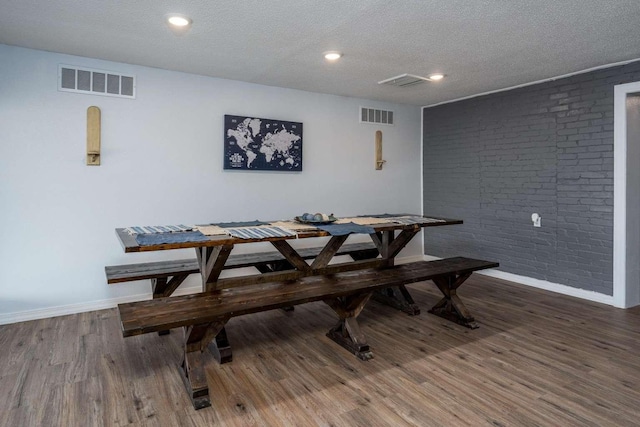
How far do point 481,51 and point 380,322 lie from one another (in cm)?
238

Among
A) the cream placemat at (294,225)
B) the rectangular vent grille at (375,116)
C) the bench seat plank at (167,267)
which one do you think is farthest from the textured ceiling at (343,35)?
the bench seat plank at (167,267)

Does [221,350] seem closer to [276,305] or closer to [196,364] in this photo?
[196,364]

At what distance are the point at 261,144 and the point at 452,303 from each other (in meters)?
2.50

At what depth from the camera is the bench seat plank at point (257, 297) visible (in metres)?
2.09

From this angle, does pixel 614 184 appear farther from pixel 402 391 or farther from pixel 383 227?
pixel 402 391

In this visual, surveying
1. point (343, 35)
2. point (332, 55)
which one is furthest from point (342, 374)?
point (332, 55)

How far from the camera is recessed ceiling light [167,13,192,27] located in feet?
8.55

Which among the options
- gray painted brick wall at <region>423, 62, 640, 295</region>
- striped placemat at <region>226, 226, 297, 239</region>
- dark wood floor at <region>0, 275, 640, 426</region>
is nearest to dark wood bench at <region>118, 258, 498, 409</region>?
dark wood floor at <region>0, 275, 640, 426</region>

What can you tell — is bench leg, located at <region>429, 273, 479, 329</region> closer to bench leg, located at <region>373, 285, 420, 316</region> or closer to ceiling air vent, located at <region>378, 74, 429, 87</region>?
bench leg, located at <region>373, 285, 420, 316</region>

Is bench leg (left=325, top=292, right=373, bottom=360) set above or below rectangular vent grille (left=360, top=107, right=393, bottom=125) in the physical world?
below

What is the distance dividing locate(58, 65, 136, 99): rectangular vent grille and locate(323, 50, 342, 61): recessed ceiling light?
1.79 meters

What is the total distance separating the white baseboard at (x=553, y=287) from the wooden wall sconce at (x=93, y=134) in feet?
14.5

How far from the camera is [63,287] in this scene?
3.48 metres

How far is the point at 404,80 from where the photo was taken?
412cm
